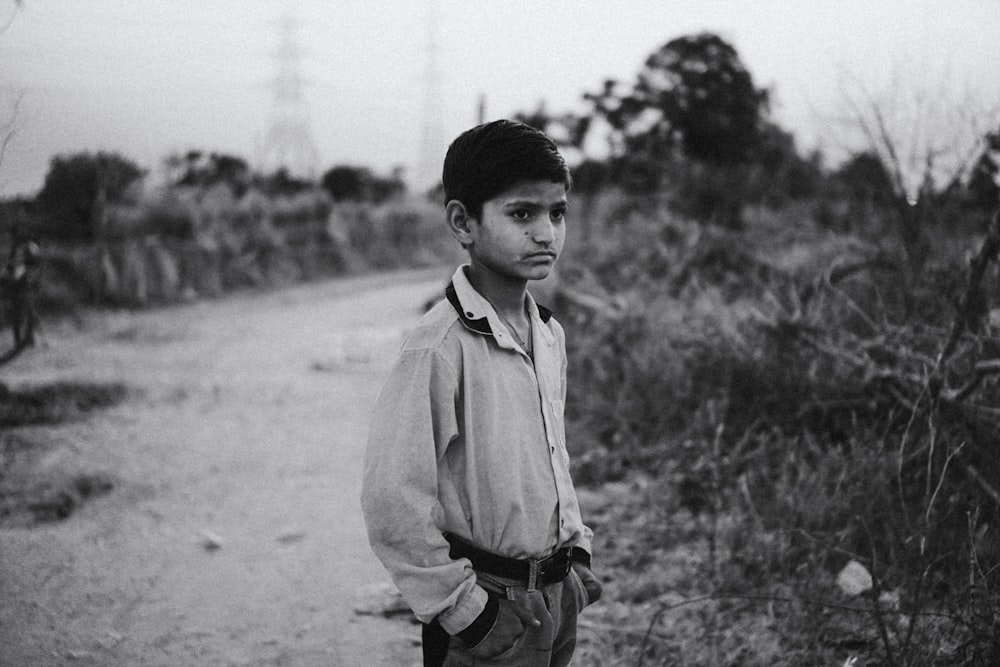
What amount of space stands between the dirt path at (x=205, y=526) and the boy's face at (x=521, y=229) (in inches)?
81.7

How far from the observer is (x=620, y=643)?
3209 millimetres

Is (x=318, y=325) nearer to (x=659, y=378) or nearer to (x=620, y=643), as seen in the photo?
(x=659, y=378)

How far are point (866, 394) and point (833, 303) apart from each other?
50.9 inches

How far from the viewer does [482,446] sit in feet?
5.39

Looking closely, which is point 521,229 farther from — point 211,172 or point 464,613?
point 211,172

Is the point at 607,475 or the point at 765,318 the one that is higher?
the point at 765,318

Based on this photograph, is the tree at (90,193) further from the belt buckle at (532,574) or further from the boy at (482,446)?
the belt buckle at (532,574)

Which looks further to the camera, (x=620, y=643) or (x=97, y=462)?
(x=97, y=462)

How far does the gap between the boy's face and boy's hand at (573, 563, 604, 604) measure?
715 millimetres

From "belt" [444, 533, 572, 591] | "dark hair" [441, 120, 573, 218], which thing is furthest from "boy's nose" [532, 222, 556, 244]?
"belt" [444, 533, 572, 591]

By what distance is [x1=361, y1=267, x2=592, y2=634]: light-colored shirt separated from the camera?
60.9 inches

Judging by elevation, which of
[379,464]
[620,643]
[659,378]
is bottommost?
[620,643]

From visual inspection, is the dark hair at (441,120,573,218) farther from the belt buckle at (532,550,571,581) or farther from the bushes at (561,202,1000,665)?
the bushes at (561,202,1000,665)

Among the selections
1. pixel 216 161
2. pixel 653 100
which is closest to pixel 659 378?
pixel 653 100
